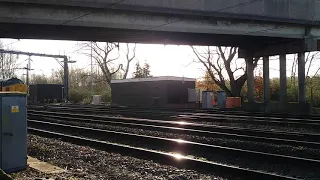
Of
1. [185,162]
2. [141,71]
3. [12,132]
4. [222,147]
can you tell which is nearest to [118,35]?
[222,147]

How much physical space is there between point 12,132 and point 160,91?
32614 millimetres

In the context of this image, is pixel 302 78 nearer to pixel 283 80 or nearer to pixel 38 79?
pixel 283 80

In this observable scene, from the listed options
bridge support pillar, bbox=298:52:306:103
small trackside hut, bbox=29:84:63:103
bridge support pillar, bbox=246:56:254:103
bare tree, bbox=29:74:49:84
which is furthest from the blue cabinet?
bare tree, bbox=29:74:49:84

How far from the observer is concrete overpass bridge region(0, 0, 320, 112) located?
1989cm

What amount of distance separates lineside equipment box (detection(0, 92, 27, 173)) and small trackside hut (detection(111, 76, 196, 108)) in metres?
31.5

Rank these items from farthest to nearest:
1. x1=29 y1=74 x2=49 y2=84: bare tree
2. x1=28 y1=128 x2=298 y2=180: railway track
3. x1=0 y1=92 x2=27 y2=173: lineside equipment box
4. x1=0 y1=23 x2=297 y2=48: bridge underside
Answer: x1=29 y1=74 x2=49 y2=84: bare tree → x1=0 y1=23 x2=297 y2=48: bridge underside → x1=0 y1=92 x2=27 y2=173: lineside equipment box → x1=28 y1=128 x2=298 y2=180: railway track

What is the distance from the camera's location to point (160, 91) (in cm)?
3969

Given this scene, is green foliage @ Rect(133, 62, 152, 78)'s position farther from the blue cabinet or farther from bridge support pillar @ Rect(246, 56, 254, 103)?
bridge support pillar @ Rect(246, 56, 254, 103)

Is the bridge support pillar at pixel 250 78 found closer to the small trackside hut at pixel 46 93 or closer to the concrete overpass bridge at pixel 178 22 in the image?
the concrete overpass bridge at pixel 178 22

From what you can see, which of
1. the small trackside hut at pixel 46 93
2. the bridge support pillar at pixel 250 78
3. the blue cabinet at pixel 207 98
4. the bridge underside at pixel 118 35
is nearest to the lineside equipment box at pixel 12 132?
the bridge underside at pixel 118 35

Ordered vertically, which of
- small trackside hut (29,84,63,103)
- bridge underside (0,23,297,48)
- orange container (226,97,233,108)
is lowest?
orange container (226,97,233,108)

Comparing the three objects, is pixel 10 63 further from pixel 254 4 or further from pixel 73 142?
pixel 73 142

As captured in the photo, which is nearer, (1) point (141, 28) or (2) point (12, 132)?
(2) point (12, 132)

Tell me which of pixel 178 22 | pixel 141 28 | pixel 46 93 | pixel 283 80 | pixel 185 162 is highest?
pixel 178 22
